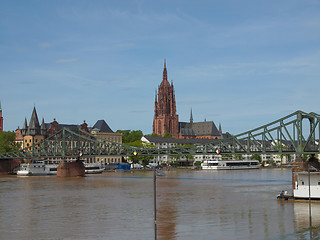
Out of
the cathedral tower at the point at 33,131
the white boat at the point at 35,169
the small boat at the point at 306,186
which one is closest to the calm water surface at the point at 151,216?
the small boat at the point at 306,186

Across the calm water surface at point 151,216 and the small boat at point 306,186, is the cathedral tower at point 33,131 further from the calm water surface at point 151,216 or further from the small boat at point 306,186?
the small boat at point 306,186

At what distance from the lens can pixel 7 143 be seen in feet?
545

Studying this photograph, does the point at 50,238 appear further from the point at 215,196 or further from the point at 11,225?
the point at 215,196

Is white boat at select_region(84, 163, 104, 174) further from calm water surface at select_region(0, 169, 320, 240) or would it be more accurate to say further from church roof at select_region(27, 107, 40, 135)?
calm water surface at select_region(0, 169, 320, 240)

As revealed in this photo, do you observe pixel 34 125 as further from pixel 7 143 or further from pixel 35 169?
pixel 35 169

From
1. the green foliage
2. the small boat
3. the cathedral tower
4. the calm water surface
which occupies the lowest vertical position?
the calm water surface

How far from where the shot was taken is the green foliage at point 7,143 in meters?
161

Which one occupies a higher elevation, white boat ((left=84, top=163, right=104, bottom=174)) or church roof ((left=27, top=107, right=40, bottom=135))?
church roof ((left=27, top=107, right=40, bottom=135))

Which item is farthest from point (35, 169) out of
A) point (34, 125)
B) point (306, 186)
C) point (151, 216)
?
point (151, 216)

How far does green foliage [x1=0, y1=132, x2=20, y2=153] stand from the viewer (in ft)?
529

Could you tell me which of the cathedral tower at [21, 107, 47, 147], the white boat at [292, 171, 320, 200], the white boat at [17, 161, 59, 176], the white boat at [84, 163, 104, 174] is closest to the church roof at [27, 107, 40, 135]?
the cathedral tower at [21, 107, 47, 147]

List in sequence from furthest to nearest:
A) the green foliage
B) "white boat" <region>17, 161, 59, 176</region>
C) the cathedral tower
A: the cathedral tower
the green foliage
"white boat" <region>17, 161, 59, 176</region>

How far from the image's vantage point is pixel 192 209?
187 ft

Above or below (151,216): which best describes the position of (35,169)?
above
